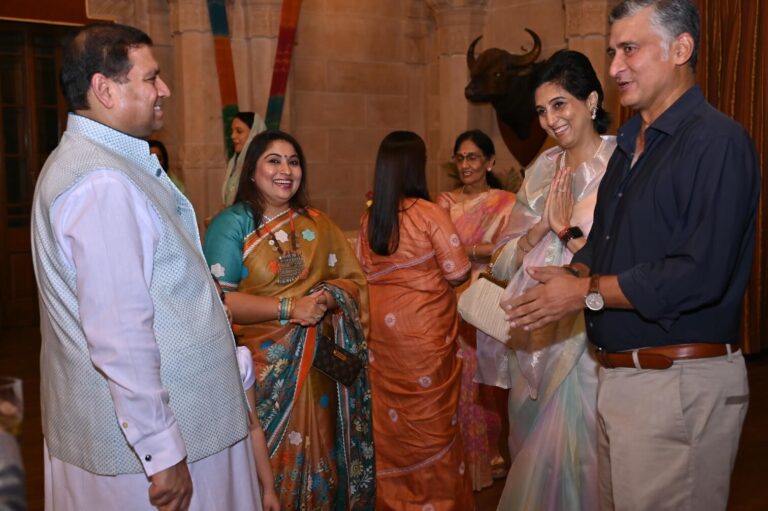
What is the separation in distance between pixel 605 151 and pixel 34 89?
625 cm

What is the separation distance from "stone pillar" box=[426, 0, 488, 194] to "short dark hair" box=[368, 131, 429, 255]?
12.8 feet

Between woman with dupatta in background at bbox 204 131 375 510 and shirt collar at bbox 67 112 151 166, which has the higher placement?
shirt collar at bbox 67 112 151 166

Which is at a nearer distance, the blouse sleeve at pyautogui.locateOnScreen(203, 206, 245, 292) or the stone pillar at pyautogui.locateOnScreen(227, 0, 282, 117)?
the blouse sleeve at pyautogui.locateOnScreen(203, 206, 245, 292)

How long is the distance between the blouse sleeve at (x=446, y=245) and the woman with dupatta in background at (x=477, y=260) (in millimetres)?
426

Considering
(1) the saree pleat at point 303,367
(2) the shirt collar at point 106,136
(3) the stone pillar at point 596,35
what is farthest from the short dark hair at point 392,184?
(3) the stone pillar at point 596,35

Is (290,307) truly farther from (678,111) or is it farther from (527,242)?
(678,111)

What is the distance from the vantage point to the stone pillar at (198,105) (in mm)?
6484

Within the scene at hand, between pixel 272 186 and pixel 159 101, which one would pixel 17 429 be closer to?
pixel 159 101

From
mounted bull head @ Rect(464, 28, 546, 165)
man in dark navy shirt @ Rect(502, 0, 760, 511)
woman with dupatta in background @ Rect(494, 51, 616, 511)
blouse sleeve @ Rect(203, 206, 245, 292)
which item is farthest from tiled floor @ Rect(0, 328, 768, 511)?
mounted bull head @ Rect(464, 28, 546, 165)

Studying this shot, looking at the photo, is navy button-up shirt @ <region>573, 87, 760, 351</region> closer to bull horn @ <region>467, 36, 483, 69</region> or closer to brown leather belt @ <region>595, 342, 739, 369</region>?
brown leather belt @ <region>595, 342, 739, 369</region>

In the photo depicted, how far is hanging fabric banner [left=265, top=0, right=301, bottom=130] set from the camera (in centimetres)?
668

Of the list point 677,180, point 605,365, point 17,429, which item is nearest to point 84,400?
point 17,429

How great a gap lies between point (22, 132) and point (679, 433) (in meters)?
7.07

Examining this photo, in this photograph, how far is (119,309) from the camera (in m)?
1.52
